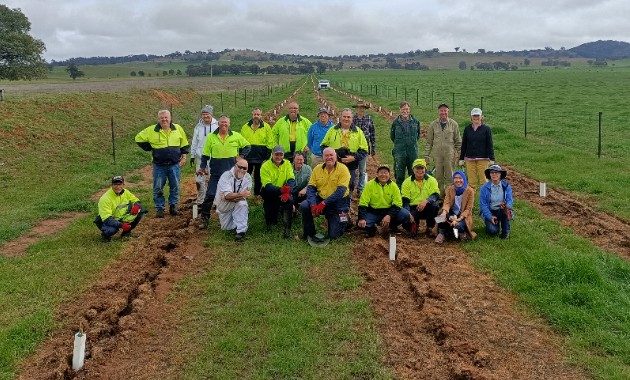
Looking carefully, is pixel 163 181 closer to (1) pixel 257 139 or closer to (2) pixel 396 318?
(1) pixel 257 139

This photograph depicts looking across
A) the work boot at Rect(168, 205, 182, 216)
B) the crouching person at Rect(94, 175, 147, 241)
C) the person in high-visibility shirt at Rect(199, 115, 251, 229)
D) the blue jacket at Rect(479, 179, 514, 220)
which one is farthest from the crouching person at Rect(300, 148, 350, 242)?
the work boot at Rect(168, 205, 182, 216)

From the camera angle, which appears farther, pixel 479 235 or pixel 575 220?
pixel 575 220

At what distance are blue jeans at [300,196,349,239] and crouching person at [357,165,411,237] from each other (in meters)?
0.32

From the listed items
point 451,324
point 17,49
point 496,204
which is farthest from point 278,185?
point 17,49

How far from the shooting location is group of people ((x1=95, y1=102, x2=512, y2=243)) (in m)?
9.11

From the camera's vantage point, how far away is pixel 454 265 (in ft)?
26.0

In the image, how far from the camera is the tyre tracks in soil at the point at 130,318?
17.3 feet

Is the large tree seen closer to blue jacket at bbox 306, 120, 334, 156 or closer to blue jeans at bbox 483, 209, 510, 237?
blue jacket at bbox 306, 120, 334, 156

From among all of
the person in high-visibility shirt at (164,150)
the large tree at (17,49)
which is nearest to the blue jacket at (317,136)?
the person in high-visibility shirt at (164,150)

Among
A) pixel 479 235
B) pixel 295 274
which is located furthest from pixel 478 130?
pixel 295 274

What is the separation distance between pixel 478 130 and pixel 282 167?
3841 millimetres

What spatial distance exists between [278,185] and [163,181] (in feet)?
8.36

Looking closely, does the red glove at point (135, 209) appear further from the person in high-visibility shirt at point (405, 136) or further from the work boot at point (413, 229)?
the person in high-visibility shirt at point (405, 136)

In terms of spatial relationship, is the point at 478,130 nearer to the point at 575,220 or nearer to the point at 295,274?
the point at 575,220
